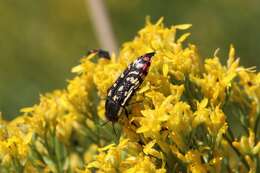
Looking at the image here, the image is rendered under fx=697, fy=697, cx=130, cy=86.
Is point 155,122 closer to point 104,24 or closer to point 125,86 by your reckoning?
point 125,86

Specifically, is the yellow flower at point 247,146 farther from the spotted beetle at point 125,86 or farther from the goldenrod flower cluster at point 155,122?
the spotted beetle at point 125,86

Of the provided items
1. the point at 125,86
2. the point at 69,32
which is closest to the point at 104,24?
the point at 125,86

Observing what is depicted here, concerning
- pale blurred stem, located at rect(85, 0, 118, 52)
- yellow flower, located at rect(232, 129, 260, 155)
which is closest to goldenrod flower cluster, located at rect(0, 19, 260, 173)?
yellow flower, located at rect(232, 129, 260, 155)

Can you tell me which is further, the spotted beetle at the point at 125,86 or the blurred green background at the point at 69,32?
the blurred green background at the point at 69,32

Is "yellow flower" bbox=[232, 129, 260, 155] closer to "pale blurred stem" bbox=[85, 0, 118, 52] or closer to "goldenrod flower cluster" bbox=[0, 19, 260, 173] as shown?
"goldenrod flower cluster" bbox=[0, 19, 260, 173]

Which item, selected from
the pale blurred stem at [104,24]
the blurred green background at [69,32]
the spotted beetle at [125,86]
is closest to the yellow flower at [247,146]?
the spotted beetle at [125,86]

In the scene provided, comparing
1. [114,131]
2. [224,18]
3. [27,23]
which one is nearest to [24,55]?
[27,23]
